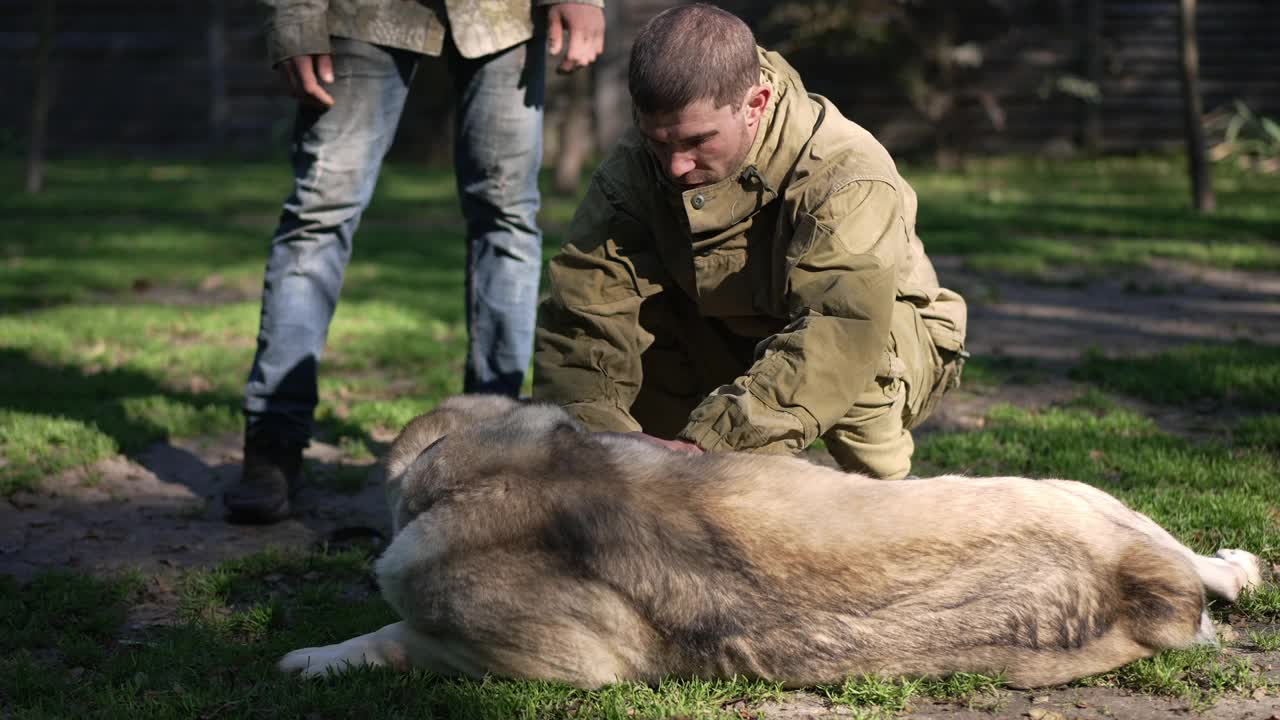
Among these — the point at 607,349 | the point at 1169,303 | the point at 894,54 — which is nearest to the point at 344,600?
the point at 607,349

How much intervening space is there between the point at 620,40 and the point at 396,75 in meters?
13.7

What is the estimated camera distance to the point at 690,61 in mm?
3074

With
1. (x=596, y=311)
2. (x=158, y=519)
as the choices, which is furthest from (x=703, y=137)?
(x=158, y=519)

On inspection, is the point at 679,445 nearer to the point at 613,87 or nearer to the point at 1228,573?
the point at 1228,573

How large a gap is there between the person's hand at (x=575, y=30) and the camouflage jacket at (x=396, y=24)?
0.05 metres

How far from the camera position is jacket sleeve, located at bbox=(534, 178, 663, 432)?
3.68 m

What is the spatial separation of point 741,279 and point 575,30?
1353 millimetres

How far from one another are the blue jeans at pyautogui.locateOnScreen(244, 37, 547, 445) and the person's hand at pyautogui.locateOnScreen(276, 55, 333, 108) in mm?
59

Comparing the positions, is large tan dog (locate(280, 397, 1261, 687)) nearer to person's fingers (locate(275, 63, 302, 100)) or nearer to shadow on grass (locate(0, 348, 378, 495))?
person's fingers (locate(275, 63, 302, 100))

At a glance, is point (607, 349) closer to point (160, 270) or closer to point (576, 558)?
point (576, 558)

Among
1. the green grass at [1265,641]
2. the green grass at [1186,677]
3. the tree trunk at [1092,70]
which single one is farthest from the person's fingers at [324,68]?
the tree trunk at [1092,70]

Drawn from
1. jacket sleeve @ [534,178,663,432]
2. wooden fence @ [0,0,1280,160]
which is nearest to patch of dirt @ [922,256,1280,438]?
jacket sleeve @ [534,178,663,432]

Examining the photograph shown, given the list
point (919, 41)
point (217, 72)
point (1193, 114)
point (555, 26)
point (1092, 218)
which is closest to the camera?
point (555, 26)

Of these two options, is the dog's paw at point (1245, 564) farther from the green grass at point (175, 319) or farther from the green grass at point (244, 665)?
the green grass at point (175, 319)
